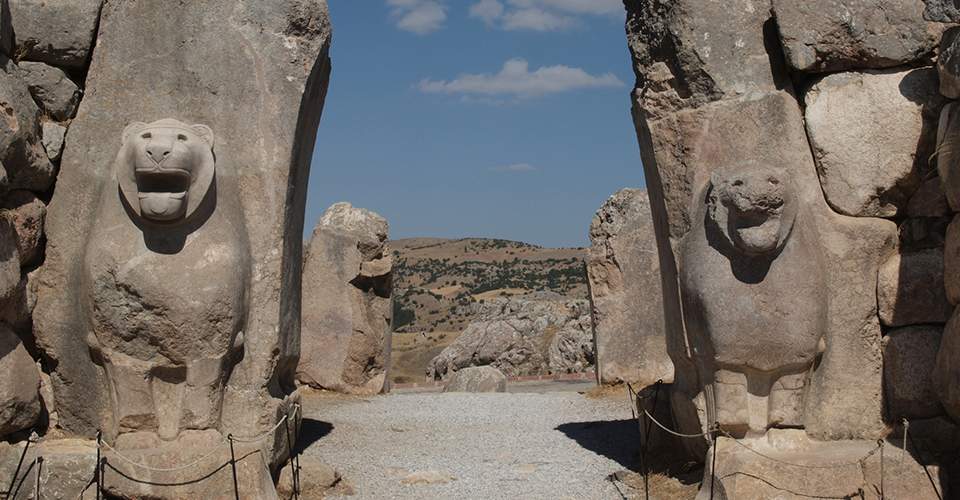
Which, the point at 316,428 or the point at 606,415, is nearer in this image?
the point at 316,428

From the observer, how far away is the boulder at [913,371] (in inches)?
187

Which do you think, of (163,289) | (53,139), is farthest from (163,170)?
(53,139)

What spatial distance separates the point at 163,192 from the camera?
4543 mm

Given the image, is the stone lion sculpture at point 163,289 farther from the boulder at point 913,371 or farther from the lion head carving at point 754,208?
the boulder at point 913,371

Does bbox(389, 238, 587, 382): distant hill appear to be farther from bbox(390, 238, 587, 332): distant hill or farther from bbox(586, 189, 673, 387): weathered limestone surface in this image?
bbox(586, 189, 673, 387): weathered limestone surface

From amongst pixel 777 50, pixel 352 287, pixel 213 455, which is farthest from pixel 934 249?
pixel 352 287

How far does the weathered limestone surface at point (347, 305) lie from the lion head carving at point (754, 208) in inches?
260

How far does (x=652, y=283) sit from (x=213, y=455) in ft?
22.9

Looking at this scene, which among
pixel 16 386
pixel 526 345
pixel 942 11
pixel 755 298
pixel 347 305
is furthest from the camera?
pixel 526 345

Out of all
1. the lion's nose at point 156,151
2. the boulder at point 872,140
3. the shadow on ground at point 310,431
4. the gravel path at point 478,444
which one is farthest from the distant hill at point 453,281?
the boulder at point 872,140

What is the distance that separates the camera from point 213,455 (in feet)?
14.8

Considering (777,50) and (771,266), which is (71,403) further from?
(777,50)

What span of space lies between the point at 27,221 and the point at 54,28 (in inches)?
46.9

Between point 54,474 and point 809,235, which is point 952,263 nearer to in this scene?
point 809,235
